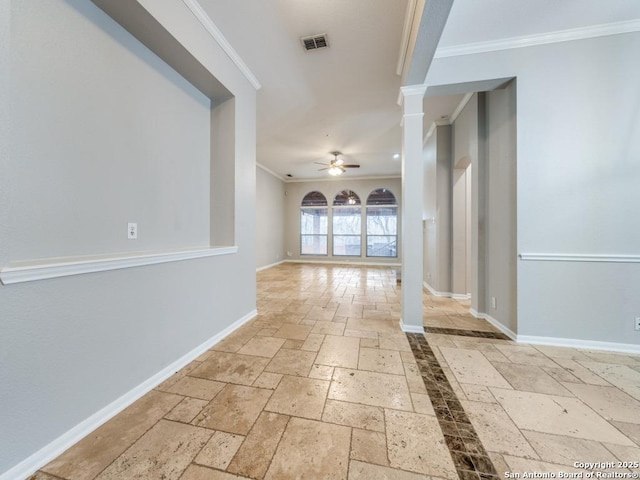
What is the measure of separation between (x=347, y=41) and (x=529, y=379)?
344 cm

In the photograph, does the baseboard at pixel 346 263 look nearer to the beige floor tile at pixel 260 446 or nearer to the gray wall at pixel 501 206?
the gray wall at pixel 501 206

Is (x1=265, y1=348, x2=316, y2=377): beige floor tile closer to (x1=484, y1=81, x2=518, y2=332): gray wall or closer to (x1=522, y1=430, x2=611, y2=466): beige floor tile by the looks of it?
(x1=522, y1=430, x2=611, y2=466): beige floor tile

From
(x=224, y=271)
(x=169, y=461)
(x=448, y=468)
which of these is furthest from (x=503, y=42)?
(x=169, y=461)

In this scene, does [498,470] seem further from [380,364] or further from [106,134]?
[106,134]

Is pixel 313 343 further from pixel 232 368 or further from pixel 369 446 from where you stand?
pixel 369 446

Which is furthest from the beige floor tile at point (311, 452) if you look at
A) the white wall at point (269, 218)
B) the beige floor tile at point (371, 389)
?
the white wall at point (269, 218)

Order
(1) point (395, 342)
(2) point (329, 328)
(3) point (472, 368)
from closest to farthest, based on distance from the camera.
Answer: (3) point (472, 368)
(1) point (395, 342)
(2) point (329, 328)

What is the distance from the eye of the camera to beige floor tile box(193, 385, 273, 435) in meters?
1.36

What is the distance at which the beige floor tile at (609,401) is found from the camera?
4.62 feet

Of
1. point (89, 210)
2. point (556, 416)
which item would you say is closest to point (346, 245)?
point (556, 416)

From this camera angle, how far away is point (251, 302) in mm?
3061

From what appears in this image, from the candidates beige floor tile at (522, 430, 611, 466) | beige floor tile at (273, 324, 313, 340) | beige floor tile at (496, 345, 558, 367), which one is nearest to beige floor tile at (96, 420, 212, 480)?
beige floor tile at (273, 324, 313, 340)

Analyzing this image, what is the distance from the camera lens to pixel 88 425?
1324mm

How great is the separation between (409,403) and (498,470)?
0.52 m
